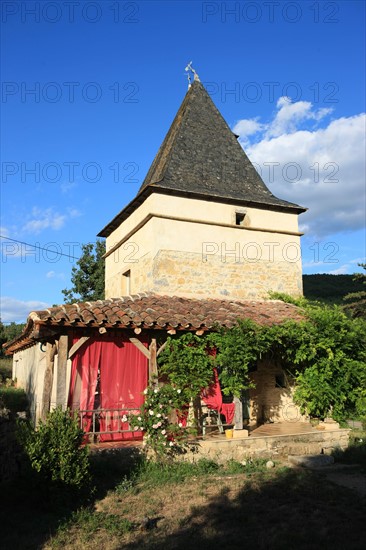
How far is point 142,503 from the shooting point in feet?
21.7

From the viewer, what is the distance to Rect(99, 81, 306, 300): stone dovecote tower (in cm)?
1249

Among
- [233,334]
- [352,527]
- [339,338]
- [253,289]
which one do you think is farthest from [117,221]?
[352,527]

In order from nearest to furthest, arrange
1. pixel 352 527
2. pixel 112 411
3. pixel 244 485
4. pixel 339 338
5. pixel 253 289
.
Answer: pixel 352 527, pixel 244 485, pixel 112 411, pixel 339 338, pixel 253 289

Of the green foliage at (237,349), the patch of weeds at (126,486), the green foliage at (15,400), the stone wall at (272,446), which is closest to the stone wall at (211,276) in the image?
the green foliage at (237,349)

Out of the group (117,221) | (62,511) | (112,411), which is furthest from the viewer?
(117,221)

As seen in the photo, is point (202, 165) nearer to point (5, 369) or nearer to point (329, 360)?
point (329, 360)

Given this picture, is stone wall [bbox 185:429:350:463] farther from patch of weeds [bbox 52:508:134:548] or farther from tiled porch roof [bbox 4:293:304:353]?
patch of weeds [bbox 52:508:134:548]

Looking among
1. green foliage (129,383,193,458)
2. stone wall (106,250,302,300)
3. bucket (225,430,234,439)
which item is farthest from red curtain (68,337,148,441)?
stone wall (106,250,302,300)

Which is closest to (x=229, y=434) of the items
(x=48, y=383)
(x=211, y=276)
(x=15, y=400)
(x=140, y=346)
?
(x=140, y=346)

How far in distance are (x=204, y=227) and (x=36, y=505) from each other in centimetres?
860

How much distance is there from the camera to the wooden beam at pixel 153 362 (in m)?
9.25

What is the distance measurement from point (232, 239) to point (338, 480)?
7.55 metres

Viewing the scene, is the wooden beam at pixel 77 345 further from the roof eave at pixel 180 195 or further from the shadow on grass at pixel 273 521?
the roof eave at pixel 180 195

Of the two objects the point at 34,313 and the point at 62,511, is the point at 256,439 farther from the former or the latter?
the point at 34,313
